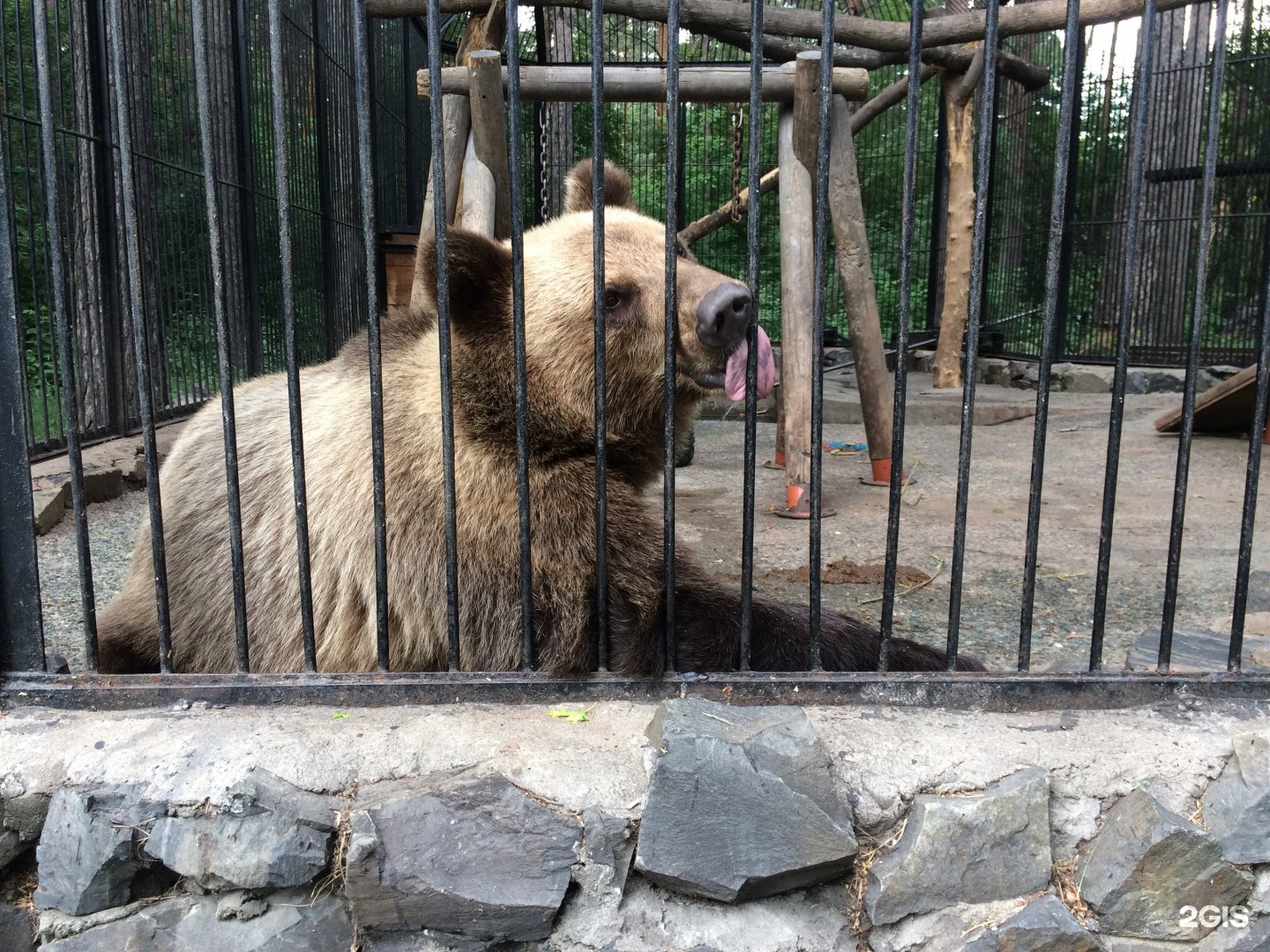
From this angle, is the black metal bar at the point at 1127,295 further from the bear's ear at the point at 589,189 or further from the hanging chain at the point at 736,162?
the hanging chain at the point at 736,162

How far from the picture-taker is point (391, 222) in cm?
1021

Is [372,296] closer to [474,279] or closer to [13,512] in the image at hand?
[474,279]

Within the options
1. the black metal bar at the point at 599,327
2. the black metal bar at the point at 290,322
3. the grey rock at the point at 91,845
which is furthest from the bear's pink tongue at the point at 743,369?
the grey rock at the point at 91,845

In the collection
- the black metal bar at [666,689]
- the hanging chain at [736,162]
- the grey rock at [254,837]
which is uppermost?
the hanging chain at [736,162]

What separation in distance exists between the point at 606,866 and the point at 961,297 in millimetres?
9335

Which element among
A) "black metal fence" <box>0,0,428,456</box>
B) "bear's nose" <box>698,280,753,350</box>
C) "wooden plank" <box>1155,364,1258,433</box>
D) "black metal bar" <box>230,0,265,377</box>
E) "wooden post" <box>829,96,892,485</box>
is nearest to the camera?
"bear's nose" <box>698,280,753,350</box>

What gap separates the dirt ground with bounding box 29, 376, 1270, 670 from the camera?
3.80 meters

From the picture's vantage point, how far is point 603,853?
220 cm

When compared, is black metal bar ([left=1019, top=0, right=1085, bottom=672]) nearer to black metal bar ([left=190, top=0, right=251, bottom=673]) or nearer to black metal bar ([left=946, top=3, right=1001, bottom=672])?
black metal bar ([left=946, top=3, right=1001, bottom=672])

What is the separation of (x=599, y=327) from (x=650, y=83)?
125 inches

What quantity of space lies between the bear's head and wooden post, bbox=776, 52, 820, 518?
7.68 ft

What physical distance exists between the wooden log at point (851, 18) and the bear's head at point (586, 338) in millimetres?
2520

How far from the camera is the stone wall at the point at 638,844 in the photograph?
7.11 feet

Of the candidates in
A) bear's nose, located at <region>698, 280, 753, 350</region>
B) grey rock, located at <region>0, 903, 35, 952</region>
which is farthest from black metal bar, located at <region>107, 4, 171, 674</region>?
bear's nose, located at <region>698, 280, 753, 350</region>
